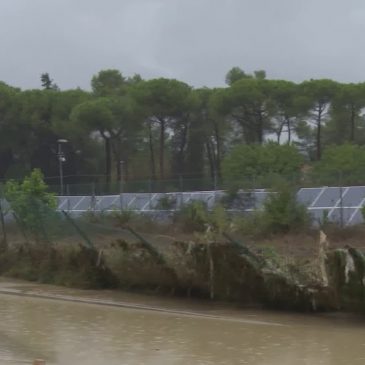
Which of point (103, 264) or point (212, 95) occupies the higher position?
point (212, 95)

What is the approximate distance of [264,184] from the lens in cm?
3600

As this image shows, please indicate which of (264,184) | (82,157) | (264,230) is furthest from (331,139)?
(264,230)

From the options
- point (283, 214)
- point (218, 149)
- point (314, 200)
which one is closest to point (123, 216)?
point (283, 214)

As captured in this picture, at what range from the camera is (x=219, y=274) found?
17172 mm

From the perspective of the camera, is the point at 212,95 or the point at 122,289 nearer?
the point at 122,289

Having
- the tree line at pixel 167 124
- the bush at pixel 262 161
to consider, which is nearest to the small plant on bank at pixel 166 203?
the bush at pixel 262 161

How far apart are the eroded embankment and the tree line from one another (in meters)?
43.9

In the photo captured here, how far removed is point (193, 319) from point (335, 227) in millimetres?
16974

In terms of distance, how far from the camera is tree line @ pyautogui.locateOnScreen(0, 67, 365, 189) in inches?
2598

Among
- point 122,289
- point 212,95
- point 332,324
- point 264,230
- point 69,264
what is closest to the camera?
point 332,324

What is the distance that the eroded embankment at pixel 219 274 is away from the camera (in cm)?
1525

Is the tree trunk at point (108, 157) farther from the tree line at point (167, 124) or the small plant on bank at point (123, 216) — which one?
the small plant on bank at point (123, 216)

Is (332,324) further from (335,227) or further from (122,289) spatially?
(335,227)

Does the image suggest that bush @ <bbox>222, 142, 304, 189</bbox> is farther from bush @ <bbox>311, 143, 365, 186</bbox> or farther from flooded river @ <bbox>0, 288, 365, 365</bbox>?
flooded river @ <bbox>0, 288, 365, 365</bbox>
